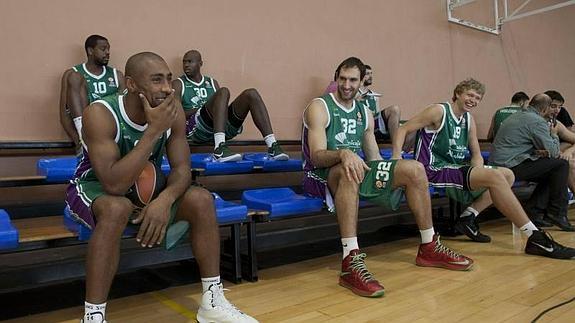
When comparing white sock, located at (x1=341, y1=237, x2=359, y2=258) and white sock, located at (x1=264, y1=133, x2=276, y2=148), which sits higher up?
white sock, located at (x1=264, y1=133, x2=276, y2=148)

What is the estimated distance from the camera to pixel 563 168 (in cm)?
303

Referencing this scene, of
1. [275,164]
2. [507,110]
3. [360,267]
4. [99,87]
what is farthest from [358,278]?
[507,110]

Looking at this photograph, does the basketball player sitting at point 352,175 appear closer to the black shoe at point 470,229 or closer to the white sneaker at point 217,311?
the white sneaker at point 217,311

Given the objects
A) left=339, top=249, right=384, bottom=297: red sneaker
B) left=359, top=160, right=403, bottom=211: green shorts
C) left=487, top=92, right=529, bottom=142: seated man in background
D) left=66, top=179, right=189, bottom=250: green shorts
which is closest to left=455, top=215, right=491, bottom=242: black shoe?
left=359, top=160, right=403, bottom=211: green shorts

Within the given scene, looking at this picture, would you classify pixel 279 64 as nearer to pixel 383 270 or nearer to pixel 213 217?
pixel 383 270

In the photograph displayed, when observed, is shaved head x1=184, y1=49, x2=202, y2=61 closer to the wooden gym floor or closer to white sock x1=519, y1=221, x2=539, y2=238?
the wooden gym floor

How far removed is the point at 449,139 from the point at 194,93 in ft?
5.04

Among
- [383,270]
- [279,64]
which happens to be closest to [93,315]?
[383,270]

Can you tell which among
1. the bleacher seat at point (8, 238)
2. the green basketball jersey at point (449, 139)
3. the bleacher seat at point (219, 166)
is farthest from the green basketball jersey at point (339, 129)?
the bleacher seat at point (8, 238)

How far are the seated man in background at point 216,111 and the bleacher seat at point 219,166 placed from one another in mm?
32

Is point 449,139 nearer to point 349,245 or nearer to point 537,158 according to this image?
point 537,158

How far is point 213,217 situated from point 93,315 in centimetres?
43

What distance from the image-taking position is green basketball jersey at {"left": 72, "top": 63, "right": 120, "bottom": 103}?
261 cm

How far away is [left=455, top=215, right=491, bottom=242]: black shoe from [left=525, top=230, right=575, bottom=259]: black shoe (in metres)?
0.39
